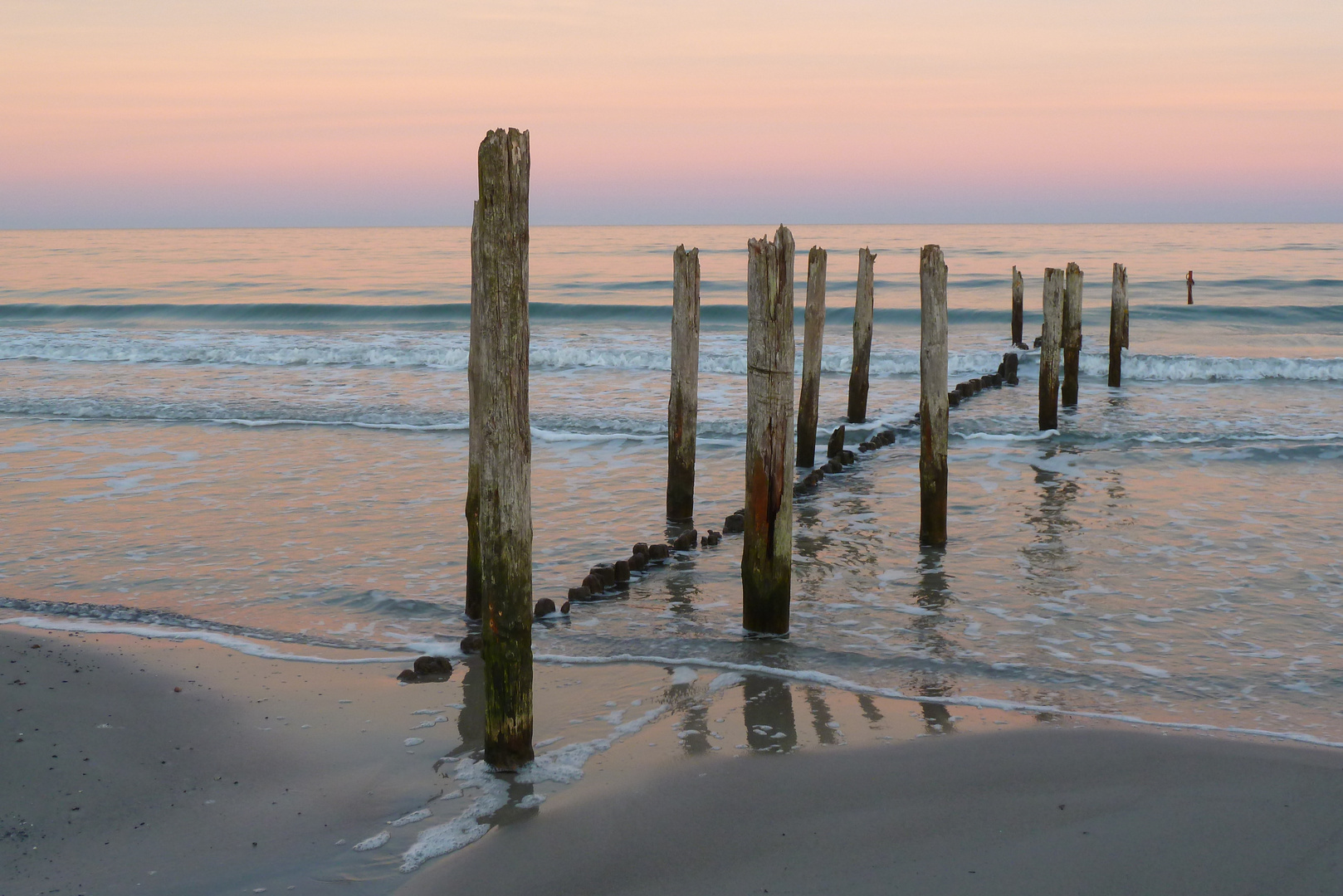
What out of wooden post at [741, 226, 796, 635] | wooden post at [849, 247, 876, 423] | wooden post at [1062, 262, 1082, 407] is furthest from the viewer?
wooden post at [1062, 262, 1082, 407]

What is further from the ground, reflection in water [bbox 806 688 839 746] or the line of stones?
the line of stones

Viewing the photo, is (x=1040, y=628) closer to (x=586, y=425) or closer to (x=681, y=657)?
(x=681, y=657)

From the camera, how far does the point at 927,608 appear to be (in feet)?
26.1

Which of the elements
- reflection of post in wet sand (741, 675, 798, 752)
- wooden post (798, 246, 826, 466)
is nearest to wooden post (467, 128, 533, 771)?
reflection of post in wet sand (741, 675, 798, 752)

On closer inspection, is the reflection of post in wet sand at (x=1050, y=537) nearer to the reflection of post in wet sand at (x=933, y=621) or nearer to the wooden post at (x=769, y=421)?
the reflection of post in wet sand at (x=933, y=621)

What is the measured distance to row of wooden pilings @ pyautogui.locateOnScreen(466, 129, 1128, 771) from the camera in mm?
4746

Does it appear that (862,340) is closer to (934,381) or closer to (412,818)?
(934,381)

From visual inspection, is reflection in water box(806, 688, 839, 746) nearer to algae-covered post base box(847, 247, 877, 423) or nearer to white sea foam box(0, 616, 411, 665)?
white sea foam box(0, 616, 411, 665)

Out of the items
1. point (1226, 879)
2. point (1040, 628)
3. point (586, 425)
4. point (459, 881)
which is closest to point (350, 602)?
point (459, 881)

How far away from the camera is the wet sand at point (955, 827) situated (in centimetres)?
418

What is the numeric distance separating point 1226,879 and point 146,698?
215 inches

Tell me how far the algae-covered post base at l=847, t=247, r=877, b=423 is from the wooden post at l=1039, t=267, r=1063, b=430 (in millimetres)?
2447

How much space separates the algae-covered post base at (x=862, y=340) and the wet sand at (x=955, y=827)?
1032 centimetres

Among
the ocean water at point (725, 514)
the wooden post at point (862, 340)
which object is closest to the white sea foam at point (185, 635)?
the ocean water at point (725, 514)
